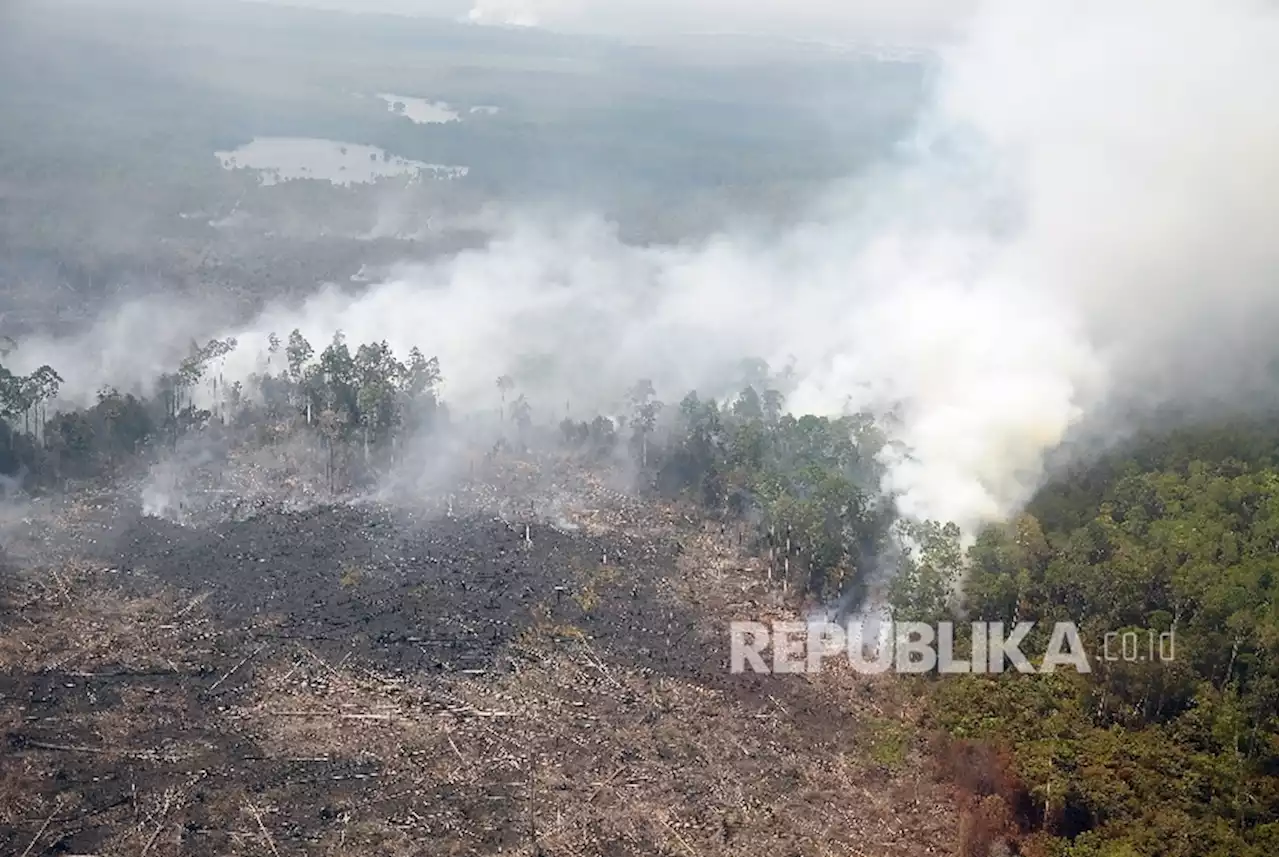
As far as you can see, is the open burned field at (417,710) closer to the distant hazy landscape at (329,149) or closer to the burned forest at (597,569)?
the burned forest at (597,569)

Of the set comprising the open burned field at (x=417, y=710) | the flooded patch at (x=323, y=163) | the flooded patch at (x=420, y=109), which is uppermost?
the flooded patch at (x=420, y=109)

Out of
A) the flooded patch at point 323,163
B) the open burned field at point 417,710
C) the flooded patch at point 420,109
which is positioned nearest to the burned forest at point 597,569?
the open burned field at point 417,710

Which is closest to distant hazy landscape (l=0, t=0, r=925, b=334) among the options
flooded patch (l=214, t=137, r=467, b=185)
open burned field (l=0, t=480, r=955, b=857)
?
flooded patch (l=214, t=137, r=467, b=185)

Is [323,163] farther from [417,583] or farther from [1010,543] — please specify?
[1010,543]

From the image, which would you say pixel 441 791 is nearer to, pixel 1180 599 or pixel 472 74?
pixel 1180 599

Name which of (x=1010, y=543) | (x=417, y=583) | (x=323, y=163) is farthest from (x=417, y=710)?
(x=323, y=163)

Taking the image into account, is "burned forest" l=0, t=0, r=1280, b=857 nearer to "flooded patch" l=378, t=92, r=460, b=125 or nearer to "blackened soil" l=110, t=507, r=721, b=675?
"blackened soil" l=110, t=507, r=721, b=675

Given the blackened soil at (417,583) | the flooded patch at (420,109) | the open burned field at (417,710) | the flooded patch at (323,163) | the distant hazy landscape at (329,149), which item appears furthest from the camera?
the flooded patch at (420,109)
